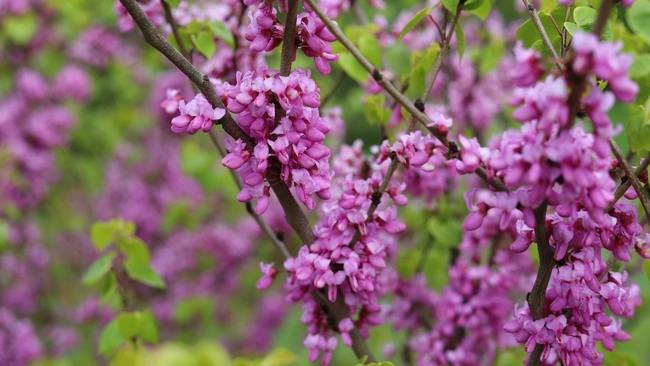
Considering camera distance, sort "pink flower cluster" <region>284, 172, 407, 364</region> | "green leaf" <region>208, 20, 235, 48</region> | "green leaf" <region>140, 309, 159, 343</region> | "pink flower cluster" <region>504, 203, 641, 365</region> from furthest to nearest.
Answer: "green leaf" <region>140, 309, 159, 343</region>, "green leaf" <region>208, 20, 235, 48</region>, "pink flower cluster" <region>284, 172, 407, 364</region>, "pink flower cluster" <region>504, 203, 641, 365</region>

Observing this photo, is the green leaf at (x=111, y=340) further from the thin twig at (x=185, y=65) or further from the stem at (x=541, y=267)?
the stem at (x=541, y=267)

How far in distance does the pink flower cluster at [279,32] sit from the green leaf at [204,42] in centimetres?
35

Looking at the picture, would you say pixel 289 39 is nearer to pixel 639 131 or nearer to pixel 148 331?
pixel 639 131

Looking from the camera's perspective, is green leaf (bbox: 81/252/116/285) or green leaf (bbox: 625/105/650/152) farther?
green leaf (bbox: 81/252/116/285)

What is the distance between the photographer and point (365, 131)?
18.7ft

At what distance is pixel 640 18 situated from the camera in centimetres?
79

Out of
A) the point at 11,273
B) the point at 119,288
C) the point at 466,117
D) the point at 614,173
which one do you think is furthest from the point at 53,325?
the point at 614,173

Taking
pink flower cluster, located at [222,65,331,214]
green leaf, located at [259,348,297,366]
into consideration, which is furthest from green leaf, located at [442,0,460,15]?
green leaf, located at [259,348,297,366]

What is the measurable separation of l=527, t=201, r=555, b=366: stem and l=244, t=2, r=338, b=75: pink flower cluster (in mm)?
408

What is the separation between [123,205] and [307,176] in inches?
102

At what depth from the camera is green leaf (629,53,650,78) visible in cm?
90

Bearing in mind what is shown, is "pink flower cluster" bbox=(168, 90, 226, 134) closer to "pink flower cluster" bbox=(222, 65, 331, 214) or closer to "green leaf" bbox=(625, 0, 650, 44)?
"pink flower cluster" bbox=(222, 65, 331, 214)

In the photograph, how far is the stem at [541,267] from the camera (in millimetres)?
862

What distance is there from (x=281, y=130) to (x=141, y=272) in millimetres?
727
